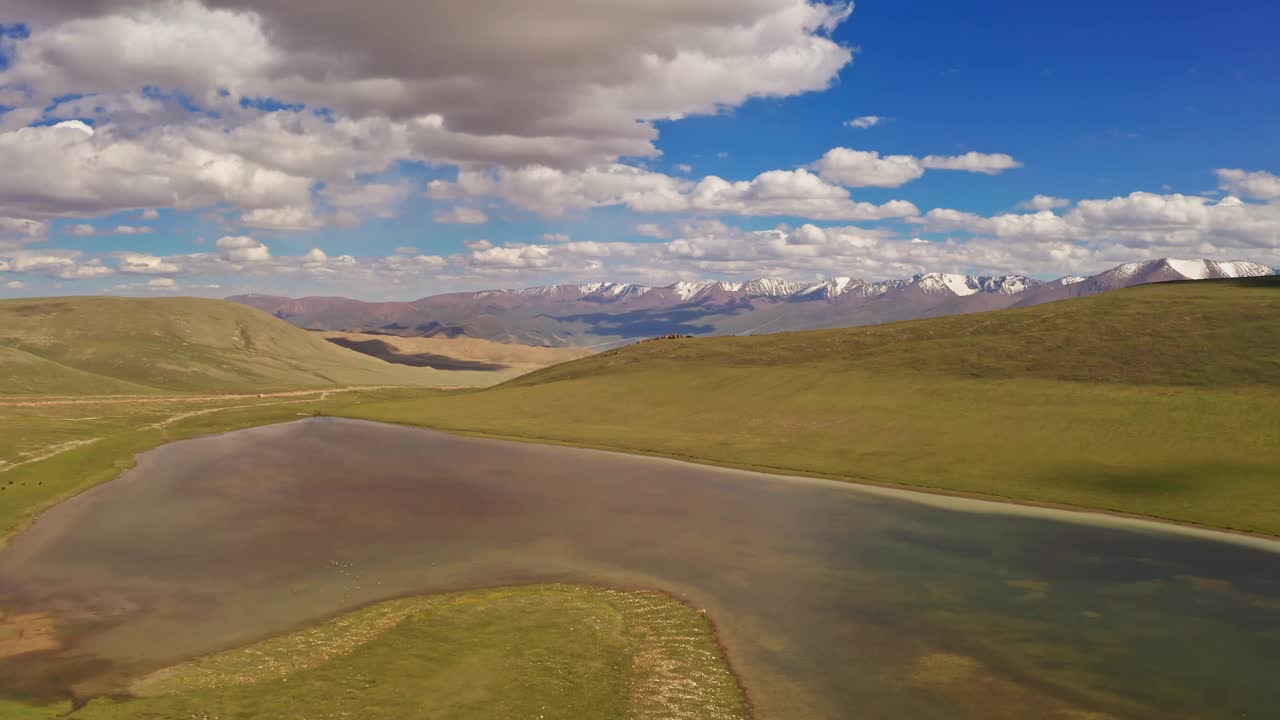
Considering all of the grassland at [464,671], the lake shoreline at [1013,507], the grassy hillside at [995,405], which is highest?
the grassy hillside at [995,405]

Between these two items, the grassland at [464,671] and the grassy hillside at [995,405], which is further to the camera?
the grassy hillside at [995,405]

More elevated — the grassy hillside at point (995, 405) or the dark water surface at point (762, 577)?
the grassy hillside at point (995, 405)

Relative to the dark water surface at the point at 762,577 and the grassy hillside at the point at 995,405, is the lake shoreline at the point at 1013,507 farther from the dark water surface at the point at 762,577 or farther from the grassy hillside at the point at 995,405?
the grassy hillside at the point at 995,405

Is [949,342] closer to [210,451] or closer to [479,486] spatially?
[479,486]

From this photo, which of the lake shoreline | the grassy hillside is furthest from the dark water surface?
the grassy hillside

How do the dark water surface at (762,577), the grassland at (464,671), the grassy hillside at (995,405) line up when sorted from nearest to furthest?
the grassland at (464,671), the dark water surface at (762,577), the grassy hillside at (995,405)

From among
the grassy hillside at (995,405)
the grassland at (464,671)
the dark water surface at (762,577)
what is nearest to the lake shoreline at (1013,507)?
the dark water surface at (762,577)
